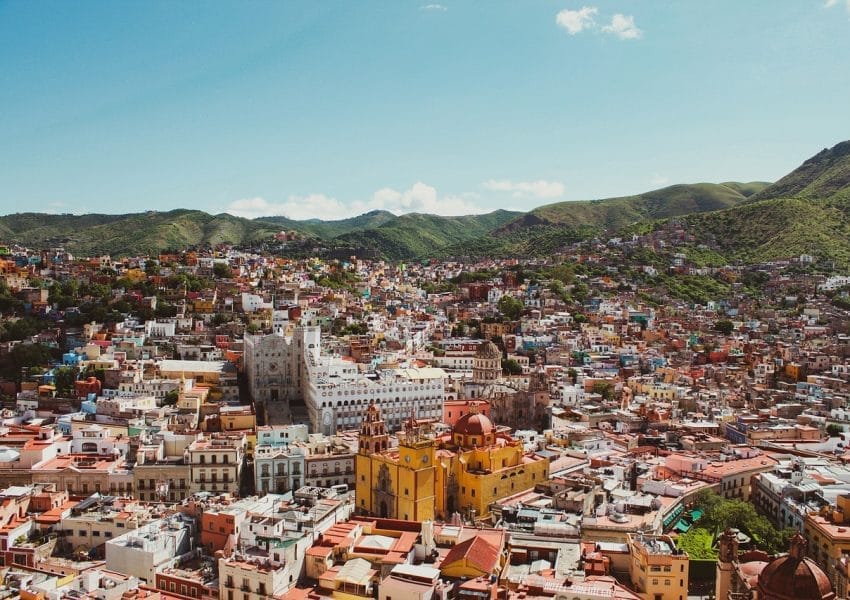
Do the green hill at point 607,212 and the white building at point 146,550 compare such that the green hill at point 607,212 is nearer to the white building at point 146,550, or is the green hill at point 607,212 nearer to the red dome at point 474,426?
the red dome at point 474,426

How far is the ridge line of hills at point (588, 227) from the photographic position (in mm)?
105062

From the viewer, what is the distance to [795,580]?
1590 cm

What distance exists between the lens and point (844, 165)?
426ft

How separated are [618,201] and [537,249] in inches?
2080

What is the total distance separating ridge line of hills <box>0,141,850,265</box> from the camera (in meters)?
105

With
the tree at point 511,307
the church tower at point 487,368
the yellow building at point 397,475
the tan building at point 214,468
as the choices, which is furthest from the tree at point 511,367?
the tan building at point 214,468

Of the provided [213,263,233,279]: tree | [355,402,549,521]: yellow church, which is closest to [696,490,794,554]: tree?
[355,402,549,521]: yellow church

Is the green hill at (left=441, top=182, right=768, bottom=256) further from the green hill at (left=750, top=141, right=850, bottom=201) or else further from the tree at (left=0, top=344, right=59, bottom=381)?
the tree at (left=0, top=344, right=59, bottom=381)

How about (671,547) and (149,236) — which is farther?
(149,236)

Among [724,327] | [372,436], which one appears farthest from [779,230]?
[372,436]

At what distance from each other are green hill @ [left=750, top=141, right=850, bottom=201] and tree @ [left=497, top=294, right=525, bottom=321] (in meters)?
61.3

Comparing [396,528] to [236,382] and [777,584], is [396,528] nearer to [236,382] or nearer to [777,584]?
[777,584]

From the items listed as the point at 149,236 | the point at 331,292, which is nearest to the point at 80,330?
the point at 331,292

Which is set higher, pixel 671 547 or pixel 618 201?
pixel 618 201
